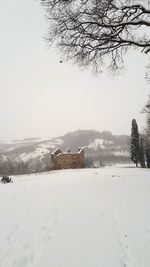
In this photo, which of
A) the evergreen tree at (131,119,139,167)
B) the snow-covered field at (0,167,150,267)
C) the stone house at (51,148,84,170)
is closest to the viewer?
the snow-covered field at (0,167,150,267)

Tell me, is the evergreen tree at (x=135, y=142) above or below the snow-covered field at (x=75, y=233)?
above

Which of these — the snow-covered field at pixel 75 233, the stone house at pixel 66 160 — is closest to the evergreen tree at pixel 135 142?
the stone house at pixel 66 160

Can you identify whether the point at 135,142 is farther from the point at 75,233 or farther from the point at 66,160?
the point at 75,233

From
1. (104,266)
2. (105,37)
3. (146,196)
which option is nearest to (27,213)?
(104,266)

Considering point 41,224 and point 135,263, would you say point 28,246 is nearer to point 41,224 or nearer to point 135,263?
point 41,224

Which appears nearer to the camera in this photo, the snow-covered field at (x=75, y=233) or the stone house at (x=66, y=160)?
the snow-covered field at (x=75, y=233)

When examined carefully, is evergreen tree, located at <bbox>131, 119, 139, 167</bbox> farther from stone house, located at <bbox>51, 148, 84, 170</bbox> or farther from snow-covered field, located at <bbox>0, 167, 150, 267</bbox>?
snow-covered field, located at <bbox>0, 167, 150, 267</bbox>

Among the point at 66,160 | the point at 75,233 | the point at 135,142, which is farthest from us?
the point at 135,142

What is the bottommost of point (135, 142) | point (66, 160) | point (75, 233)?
point (66, 160)

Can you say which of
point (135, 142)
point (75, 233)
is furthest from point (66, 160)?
point (75, 233)

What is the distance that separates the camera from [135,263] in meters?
6.72

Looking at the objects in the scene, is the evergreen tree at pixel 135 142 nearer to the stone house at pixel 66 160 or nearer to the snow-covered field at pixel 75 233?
the stone house at pixel 66 160

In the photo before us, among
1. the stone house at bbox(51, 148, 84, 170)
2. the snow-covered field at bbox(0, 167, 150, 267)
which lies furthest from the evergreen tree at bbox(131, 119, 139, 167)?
the snow-covered field at bbox(0, 167, 150, 267)

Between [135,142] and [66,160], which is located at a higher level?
[135,142]
